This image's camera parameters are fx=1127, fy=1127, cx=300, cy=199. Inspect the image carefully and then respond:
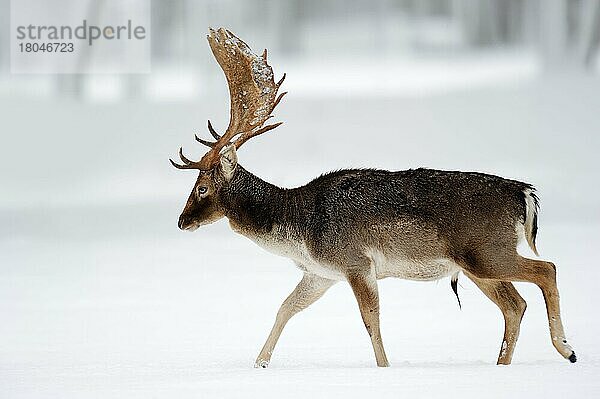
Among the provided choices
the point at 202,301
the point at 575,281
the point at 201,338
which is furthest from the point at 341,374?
the point at 575,281

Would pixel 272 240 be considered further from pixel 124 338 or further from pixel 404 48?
pixel 404 48

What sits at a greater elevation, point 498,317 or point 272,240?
point 272,240

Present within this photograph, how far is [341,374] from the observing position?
25.4 feet

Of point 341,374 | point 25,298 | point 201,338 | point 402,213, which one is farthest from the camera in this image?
point 25,298

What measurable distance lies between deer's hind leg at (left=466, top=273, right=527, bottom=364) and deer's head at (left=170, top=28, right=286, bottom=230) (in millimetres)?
2082

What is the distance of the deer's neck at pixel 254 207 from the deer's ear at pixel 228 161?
54 millimetres

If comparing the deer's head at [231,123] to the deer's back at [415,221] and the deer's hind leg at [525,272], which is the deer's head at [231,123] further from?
the deer's hind leg at [525,272]

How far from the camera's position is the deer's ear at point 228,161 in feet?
28.9

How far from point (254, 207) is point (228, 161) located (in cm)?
41

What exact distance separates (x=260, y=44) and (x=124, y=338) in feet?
39.8

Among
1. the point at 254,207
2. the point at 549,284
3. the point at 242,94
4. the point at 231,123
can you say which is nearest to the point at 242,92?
the point at 242,94

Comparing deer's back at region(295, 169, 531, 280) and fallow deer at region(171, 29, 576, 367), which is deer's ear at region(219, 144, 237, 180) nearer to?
fallow deer at region(171, 29, 576, 367)

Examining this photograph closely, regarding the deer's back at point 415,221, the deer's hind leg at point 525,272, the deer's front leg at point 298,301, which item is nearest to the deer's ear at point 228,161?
the deer's back at point 415,221

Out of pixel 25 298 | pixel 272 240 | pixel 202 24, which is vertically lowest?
pixel 25 298
